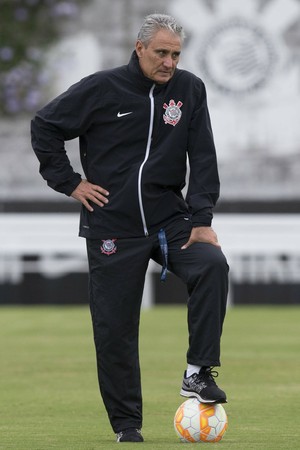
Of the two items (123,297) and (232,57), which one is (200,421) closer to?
(123,297)

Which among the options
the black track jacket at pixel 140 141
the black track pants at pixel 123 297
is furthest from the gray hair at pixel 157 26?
the black track pants at pixel 123 297

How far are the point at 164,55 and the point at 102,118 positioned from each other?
444 millimetres

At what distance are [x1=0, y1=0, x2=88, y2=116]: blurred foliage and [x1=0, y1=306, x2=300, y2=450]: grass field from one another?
5.48 m

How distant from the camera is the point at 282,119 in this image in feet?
72.0

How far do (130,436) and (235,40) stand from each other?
52.2 feet

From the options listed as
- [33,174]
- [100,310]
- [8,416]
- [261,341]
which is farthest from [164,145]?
[33,174]

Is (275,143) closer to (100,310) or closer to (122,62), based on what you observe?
(122,62)

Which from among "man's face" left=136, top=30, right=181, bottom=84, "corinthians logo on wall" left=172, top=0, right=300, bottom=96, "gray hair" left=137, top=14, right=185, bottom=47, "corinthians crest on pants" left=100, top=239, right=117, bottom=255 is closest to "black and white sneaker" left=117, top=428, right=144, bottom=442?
"corinthians crest on pants" left=100, top=239, right=117, bottom=255

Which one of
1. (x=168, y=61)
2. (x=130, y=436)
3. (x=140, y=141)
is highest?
(x=168, y=61)

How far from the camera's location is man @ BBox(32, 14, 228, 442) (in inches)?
261

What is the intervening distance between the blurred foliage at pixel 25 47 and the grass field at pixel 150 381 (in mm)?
5484

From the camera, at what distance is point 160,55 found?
21.4 feet

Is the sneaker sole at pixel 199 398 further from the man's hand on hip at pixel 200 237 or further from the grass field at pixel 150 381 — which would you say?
the man's hand on hip at pixel 200 237

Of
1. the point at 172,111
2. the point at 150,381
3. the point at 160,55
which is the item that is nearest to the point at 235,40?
the point at 150,381
